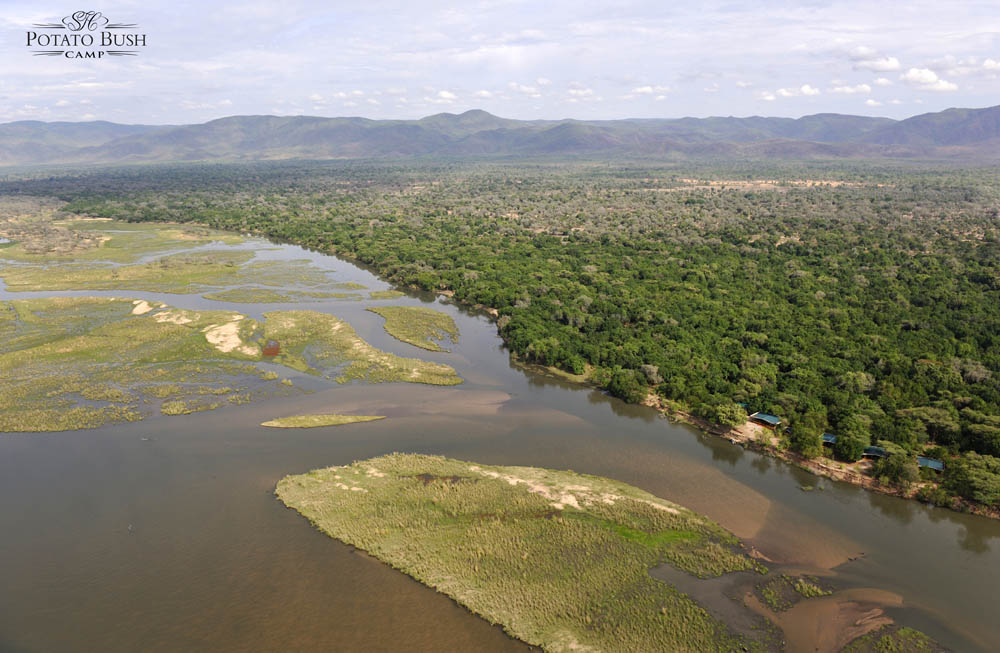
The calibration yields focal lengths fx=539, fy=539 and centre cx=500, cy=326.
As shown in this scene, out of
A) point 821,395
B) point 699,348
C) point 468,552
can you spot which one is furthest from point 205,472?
point 821,395

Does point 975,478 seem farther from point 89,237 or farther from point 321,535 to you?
point 89,237

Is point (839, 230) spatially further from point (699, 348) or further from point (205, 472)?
point (205, 472)

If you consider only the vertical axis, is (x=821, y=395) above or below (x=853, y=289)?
below

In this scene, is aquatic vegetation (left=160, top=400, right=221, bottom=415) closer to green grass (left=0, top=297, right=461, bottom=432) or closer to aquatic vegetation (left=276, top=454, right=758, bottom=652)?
green grass (left=0, top=297, right=461, bottom=432)

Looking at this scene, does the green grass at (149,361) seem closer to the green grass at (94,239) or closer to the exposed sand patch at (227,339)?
the exposed sand patch at (227,339)

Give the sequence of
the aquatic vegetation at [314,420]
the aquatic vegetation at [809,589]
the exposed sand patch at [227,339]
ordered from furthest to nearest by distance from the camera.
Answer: the exposed sand patch at [227,339], the aquatic vegetation at [314,420], the aquatic vegetation at [809,589]

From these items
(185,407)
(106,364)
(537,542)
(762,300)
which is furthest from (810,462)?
(106,364)

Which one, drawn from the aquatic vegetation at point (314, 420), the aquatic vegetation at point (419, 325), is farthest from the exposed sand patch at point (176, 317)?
the aquatic vegetation at point (314, 420)

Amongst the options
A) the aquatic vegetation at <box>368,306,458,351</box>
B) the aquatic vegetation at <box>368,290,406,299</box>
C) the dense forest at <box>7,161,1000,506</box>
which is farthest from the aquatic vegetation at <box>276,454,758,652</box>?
the aquatic vegetation at <box>368,290,406,299</box>
